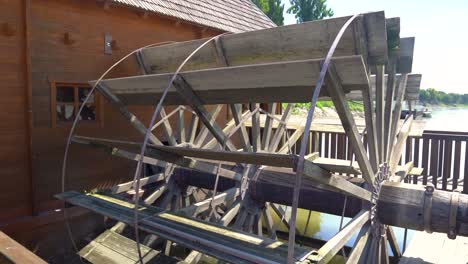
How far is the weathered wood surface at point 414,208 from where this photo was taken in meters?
3.42

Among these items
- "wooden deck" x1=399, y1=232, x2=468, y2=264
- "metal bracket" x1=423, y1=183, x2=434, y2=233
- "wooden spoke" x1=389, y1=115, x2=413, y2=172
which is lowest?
"wooden deck" x1=399, y1=232, x2=468, y2=264

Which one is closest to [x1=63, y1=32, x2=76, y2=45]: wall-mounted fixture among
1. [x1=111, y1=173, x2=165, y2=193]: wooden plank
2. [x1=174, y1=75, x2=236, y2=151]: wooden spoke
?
[x1=111, y1=173, x2=165, y2=193]: wooden plank

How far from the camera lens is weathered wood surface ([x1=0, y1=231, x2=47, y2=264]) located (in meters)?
1.78

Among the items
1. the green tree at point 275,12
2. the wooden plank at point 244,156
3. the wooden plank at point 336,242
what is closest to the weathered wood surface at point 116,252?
the wooden plank at point 244,156

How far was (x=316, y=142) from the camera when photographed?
6.97 m

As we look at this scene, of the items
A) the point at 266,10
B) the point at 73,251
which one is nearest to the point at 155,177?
the point at 73,251

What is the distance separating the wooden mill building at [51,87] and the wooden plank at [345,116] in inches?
131

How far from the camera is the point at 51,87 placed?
4.81m

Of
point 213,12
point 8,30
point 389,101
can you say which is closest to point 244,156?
point 389,101

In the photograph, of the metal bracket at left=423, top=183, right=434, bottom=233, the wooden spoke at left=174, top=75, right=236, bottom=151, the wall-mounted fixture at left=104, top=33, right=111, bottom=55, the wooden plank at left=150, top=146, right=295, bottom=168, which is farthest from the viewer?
the wall-mounted fixture at left=104, top=33, right=111, bottom=55

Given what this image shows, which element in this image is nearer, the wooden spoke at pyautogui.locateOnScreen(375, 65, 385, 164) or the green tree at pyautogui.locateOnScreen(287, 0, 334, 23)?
the wooden spoke at pyautogui.locateOnScreen(375, 65, 385, 164)

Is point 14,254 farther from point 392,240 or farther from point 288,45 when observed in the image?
point 392,240

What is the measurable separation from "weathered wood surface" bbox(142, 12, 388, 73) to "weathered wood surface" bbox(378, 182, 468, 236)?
3.82 ft

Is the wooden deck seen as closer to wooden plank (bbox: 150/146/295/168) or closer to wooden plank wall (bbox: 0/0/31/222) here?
wooden plank (bbox: 150/146/295/168)
